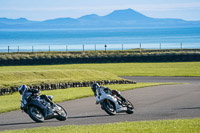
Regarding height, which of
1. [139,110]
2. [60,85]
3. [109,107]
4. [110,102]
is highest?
[110,102]

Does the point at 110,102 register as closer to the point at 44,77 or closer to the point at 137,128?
the point at 137,128

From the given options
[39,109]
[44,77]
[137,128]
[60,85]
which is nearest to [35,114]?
[39,109]

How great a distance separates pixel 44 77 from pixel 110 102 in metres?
13.9

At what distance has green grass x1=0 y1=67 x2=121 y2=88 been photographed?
1114 inches

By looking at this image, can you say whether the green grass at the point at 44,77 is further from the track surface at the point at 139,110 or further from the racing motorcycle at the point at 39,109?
the racing motorcycle at the point at 39,109

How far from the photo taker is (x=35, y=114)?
53.1 ft

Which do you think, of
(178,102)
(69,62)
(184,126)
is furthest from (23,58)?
(184,126)

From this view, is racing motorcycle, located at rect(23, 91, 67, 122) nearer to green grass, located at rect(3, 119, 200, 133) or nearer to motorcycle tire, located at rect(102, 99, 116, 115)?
green grass, located at rect(3, 119, 200, 133)

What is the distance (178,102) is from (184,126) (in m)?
8.33

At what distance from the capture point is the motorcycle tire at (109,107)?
17984mm

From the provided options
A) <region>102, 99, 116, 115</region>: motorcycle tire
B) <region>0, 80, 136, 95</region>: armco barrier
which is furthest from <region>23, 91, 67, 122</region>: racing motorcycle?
<region>0, 80, 136, 95</region>: armco barrier

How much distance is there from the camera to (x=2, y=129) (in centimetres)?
1529

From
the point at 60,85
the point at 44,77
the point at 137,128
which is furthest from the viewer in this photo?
the point at 44,77

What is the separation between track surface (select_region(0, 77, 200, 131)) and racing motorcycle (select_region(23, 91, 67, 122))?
0.84 ft
